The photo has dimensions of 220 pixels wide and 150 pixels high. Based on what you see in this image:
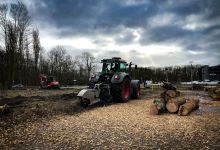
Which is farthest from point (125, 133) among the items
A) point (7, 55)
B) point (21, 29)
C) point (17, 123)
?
point (21, 29)

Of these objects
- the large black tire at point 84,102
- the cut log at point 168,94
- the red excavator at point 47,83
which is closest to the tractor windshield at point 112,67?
the large black tire at point 84,102

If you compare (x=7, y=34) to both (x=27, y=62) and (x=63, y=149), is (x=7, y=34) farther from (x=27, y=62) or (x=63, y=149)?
(x=63, y=149)

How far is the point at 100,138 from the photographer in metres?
7.96

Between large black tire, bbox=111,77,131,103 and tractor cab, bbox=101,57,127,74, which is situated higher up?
tractor cab, bbox=101,57,127,74

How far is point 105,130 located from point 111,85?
7008mm

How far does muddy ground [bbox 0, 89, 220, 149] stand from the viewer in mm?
7359

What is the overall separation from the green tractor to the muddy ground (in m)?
1.57

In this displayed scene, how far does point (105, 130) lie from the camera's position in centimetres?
895

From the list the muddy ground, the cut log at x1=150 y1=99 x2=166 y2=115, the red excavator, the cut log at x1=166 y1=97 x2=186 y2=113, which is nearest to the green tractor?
the muddy ground

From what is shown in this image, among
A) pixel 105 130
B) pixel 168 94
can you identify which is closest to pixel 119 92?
pixel 168 94

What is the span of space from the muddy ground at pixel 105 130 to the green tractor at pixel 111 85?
1567 millimetres

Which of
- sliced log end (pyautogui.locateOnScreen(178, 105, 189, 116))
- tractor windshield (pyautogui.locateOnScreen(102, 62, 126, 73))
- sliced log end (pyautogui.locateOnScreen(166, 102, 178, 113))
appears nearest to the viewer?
sliced log end (pyautogui.locateOnScreen(178, 105, 189, 116))

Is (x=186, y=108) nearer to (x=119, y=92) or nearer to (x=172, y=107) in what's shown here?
(x=172, y=107)

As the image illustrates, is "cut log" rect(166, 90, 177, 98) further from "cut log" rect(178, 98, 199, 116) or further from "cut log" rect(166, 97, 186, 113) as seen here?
"cut log" rect(166, 97, 186, 113)
